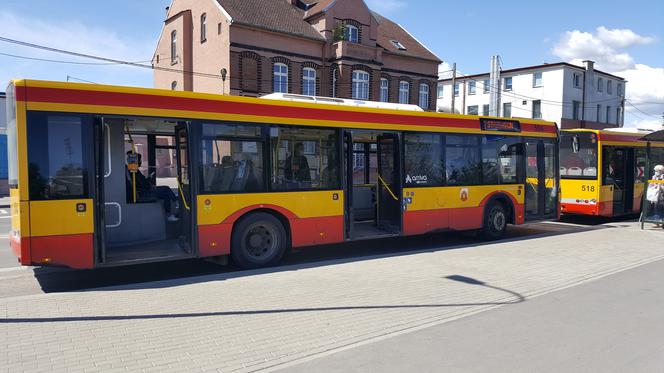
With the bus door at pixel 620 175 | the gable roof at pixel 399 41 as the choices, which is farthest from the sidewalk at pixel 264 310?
the gable roof at pixel 399 41

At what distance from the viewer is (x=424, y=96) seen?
37906 mm

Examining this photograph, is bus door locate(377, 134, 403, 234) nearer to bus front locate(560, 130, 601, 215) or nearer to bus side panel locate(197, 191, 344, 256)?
bus side panel locate(197, 191, 344, 256)

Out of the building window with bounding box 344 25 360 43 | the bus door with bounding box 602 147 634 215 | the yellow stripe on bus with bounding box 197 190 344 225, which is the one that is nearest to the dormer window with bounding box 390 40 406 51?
the building window with bounding box 344 25 360 43

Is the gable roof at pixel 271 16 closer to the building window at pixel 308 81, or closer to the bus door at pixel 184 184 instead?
the building window at pixel 308 81

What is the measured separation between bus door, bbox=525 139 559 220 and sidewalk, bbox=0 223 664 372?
3529mm

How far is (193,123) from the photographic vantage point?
25.0 ft

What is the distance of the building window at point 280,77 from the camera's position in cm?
2999

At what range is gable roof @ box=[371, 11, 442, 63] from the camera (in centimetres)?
3603

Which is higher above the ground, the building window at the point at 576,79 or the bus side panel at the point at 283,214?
the building window at the point at 576,79

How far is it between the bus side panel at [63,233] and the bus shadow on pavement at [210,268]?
0.56 m

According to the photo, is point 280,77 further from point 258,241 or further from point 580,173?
point 258,241

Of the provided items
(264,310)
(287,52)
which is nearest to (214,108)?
(264,310)

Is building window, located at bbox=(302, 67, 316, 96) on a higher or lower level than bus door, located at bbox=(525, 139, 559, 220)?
higher

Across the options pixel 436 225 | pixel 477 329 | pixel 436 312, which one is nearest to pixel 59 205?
pixel 436 312
